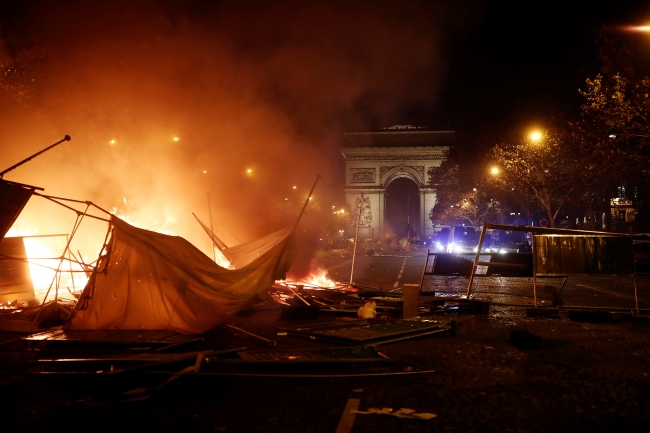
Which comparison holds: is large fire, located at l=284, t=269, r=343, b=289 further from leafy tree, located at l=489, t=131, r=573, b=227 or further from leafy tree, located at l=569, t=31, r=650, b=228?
leafy tree, located at l=489, t=131, r=573, b=227

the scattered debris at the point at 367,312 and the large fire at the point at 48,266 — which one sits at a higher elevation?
the large fire at the point at 48,266

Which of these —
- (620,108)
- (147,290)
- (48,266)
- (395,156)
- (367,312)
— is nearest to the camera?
(147,290)

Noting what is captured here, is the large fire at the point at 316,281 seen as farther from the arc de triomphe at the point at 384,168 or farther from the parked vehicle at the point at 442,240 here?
the arc de triomphe at the point at 384,168

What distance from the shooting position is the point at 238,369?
17.5ft

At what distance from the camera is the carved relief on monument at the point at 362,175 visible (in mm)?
57453

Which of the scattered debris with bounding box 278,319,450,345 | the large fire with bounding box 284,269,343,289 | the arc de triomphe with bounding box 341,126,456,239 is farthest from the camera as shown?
the arc de triomphe with bounding box 341,126,456,239

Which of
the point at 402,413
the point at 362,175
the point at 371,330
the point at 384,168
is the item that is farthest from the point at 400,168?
the point at 402,413

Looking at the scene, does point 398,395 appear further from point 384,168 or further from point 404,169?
point 404,169

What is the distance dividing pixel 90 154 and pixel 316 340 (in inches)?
458

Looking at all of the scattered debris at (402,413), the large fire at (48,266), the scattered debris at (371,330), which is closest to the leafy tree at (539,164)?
the scattered debris at (371,330)

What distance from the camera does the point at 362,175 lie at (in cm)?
5772

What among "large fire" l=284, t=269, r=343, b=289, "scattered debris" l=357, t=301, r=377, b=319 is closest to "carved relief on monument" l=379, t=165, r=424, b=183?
"large fire" l=284, t=269, r=343, b=289

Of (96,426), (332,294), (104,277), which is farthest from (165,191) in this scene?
(96,426)

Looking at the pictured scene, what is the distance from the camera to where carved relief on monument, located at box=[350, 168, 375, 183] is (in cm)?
5745
